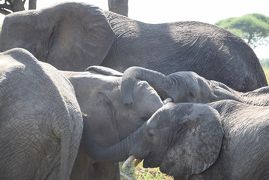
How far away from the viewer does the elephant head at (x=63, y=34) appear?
22.4 feet

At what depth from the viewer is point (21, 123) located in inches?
152

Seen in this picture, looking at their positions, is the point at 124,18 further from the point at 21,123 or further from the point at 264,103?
the point at 21,123

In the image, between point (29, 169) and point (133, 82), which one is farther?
point (133, 82)

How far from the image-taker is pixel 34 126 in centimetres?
388

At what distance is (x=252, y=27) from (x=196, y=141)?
139 feet

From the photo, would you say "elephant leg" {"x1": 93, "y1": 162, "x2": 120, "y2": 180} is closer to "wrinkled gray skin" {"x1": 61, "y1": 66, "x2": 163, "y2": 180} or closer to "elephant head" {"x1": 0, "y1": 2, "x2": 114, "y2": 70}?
"wrinkled gray skin" {"x1": 61, "y1": 66, "x2": 163, "y2": 180}

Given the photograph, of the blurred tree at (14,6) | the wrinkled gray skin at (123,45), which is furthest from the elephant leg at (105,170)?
the blurred tree at (14,6)

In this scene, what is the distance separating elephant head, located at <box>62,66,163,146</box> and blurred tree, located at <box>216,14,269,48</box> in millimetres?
38722

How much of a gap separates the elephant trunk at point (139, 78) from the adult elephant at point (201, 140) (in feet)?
1.32

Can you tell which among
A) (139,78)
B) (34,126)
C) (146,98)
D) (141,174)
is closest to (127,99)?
(146,98)

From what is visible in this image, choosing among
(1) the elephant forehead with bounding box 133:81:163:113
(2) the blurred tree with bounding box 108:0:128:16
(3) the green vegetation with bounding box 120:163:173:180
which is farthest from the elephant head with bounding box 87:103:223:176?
(2) the blurred tree with bounding box 108:0:128:16

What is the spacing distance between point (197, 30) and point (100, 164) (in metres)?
2.82

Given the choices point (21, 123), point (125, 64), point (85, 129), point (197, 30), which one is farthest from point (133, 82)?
point (197, 30)

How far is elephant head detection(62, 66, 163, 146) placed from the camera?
472 cm
